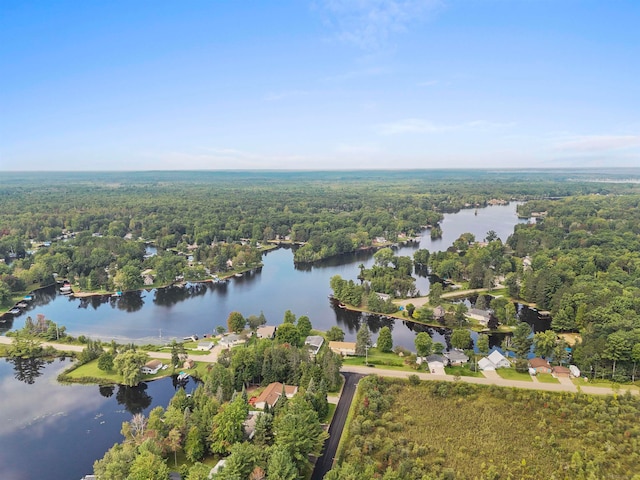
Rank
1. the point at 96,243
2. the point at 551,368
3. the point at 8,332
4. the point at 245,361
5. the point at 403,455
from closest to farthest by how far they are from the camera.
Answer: the point at 403,455, the point at 245,361, the point at 551,368, the point at 8,332, the point at 96,243

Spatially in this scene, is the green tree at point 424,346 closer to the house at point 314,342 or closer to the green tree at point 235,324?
the house at point 314,342

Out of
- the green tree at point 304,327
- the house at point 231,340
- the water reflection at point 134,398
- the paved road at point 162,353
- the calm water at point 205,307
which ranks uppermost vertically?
the green tree at point 304,327

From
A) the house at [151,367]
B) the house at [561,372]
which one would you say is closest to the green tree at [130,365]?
the house at [151,367]

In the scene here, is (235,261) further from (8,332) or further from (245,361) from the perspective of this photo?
(245,361)

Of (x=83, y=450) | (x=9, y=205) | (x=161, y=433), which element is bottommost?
(x=83, y=450)

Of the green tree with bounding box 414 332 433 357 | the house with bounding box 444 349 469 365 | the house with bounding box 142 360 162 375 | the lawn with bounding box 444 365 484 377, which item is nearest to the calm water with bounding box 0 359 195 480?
the house with bounding box 142 360 162 375

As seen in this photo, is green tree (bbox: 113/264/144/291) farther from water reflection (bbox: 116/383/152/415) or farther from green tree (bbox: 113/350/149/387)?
water reflection (bbox: 116/383/152/415)

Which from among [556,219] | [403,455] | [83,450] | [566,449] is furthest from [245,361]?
[556,219]
